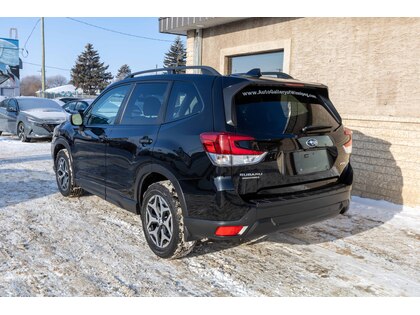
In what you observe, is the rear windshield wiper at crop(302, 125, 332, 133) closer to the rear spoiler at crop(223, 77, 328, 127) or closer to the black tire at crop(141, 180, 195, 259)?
the rear spoiler at crop(223, 77, 328, 127)

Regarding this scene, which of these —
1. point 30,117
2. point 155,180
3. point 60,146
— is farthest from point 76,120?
point 30,117

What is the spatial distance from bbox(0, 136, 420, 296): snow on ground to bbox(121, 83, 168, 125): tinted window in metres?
1.31

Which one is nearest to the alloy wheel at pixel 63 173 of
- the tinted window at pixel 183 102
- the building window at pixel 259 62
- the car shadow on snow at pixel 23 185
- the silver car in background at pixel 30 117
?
the car shadow on snow at pixel 23 185

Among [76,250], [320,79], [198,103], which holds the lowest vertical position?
[76,250]

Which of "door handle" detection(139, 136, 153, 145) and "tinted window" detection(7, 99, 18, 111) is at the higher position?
"tinted window" detection(7, 99, 18, 111)

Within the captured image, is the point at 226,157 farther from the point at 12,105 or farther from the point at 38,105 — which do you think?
the point at 12,105

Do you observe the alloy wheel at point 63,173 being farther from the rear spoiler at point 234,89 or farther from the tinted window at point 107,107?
the rear spoiler at point 234,89

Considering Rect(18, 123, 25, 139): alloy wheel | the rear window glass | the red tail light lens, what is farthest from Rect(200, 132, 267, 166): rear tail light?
Rect(18, 123, 25, 139): alloy wheel

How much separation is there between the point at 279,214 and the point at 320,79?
4.79 m

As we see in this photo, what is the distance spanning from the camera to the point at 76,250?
3.83 metres

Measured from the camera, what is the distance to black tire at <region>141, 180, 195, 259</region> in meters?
3.41

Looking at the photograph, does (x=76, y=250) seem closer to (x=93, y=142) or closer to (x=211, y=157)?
(x=93, y=142)

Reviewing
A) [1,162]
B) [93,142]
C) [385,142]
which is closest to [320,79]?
[385,142]

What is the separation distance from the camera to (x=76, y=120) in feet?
16.4
